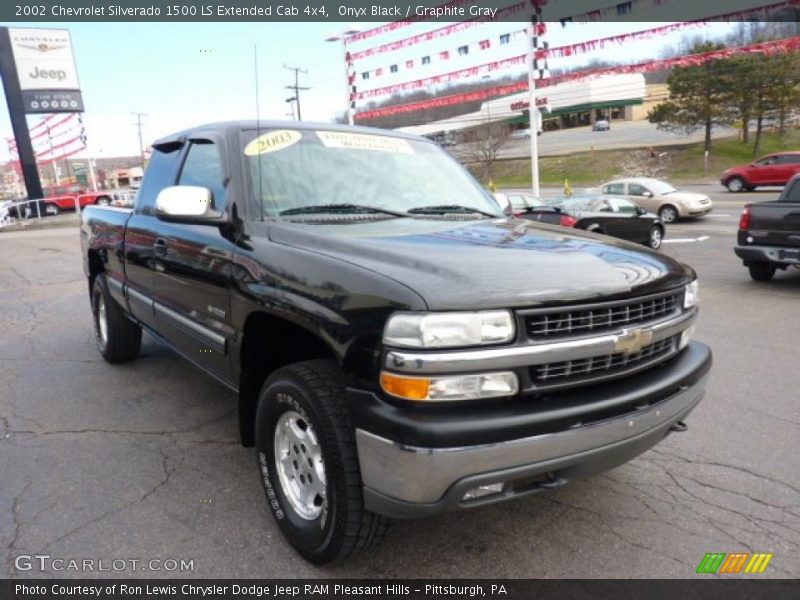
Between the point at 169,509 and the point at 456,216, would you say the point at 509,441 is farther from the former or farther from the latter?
the point at 169,509

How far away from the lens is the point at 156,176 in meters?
4.32

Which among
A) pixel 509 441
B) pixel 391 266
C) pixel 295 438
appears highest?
pixel 391 266

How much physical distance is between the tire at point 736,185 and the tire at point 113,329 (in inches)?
1198

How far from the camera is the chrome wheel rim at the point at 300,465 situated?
8.22ft

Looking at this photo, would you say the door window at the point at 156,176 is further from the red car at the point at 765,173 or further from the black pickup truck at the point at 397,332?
the red car at the point at 765,173

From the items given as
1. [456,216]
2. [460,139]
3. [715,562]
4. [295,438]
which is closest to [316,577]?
[295,438]

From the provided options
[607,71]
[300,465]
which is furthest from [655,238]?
[300,465]

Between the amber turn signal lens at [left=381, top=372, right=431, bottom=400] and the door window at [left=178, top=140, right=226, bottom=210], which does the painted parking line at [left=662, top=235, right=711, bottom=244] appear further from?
the amber turn signal lens at [left=381, top=372, right=431, bottom=400]

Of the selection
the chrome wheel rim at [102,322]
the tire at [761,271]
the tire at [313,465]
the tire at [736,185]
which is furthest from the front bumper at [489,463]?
the tire at [736,185]

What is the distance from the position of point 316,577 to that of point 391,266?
1309 mm

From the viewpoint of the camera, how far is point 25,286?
10.2m

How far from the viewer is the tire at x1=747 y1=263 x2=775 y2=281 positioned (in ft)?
29.4

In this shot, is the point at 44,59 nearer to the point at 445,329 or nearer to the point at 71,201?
the point at 71,201

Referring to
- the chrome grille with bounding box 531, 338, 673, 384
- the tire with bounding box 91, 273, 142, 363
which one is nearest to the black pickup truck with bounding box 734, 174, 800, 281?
the chrome grille with bounding box 531, 338, 673, 384
